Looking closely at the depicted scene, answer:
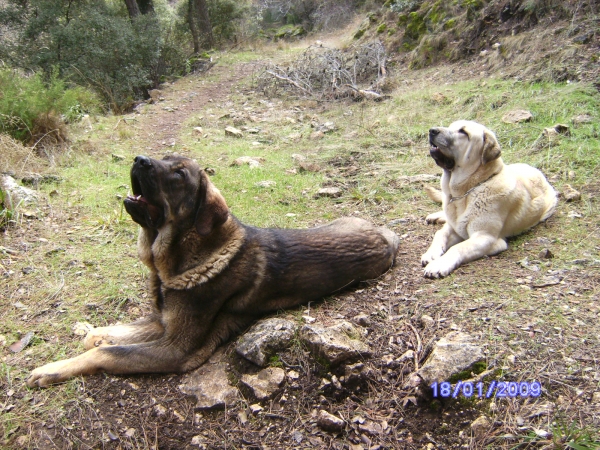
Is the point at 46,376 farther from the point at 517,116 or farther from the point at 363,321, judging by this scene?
the point at 517,116

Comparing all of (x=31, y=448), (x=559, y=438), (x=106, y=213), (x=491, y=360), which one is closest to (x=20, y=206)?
(x=106, y=213)

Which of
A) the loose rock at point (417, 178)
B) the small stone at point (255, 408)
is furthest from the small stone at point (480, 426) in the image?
the loose rock at point (417, 178)

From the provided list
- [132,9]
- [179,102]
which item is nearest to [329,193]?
[179,102]

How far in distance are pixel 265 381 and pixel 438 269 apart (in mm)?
2043

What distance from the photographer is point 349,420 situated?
9.55 ft

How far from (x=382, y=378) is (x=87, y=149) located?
7.42 meters

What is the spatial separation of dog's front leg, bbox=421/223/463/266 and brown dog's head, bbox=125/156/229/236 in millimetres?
2261

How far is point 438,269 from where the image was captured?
4312 millimetres

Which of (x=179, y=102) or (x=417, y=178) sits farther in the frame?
(x=179, y=102)

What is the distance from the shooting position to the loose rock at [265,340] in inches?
132

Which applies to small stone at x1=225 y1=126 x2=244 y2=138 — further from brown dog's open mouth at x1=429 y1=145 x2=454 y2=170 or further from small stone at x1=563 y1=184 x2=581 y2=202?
small stone at x1=563 y1=184 x2=581 y2=202

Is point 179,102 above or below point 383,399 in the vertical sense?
below

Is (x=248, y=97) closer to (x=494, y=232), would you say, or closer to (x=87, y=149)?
(x=87, y=149)
